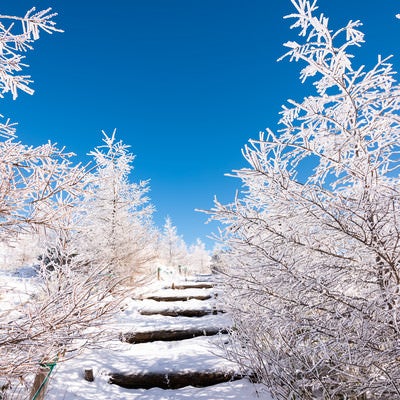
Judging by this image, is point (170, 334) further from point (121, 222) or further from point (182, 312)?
A: point (121, 222)

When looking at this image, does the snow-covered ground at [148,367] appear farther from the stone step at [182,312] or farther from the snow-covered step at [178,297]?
the snow-covered step at [178,297]

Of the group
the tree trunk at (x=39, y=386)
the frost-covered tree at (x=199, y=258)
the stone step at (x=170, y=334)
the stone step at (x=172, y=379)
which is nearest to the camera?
the tree trunk at (x=39, y=386)

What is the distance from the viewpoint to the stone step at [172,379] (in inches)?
191

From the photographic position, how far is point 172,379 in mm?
4965

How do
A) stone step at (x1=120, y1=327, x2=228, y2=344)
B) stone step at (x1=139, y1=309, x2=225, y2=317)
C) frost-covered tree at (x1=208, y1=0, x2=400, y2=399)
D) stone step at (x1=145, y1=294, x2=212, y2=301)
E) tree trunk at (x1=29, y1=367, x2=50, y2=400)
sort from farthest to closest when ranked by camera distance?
stone step at (x1=145, y1=294, x2=212, y2=301)
stone step at (x1=139, y1=309, x2=225, y2=317)
stone step at (x1=120, y1=327, x2=228, y2=344)
tree trunk at (x1=29, y1=367, x2=50, y2=400)
frost-covered tree at (x1=208, y1=0, x2=400, y2=399)

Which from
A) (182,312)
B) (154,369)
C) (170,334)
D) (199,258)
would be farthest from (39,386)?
(199,258)

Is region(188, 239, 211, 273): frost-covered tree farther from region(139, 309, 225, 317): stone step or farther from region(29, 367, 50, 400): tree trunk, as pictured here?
region(29, 367, 50, 400): tree trunk

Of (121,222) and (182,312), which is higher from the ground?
(121,222)

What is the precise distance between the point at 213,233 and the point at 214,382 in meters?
3.04

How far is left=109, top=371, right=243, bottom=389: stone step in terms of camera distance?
486cm

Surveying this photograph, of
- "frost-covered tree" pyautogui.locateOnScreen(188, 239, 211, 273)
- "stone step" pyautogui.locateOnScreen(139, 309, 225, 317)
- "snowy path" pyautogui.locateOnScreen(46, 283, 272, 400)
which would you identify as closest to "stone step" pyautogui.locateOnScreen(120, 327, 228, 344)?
"snowy path" pyautogui.locateOnScreen(46, 283, 272, 400)

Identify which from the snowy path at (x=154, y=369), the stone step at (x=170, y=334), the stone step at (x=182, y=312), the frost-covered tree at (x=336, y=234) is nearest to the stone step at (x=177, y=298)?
the stone step at (x=182, y=312)

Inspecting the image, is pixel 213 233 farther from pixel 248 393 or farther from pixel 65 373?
pixel 65 373

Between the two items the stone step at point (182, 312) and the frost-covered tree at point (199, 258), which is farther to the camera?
the frost-covered tree at point (199, 258)
